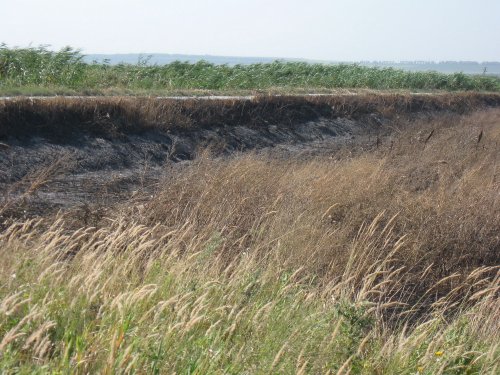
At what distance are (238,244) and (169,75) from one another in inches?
692

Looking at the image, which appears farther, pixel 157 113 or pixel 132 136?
pixel 157 113

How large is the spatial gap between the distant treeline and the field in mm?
3651

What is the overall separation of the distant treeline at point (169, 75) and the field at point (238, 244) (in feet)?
12.0

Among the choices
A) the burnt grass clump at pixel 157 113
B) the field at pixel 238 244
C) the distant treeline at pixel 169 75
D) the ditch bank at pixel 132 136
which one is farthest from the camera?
the distant treeline at pixel 169 75

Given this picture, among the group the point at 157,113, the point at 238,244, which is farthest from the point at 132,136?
the point at 238,244

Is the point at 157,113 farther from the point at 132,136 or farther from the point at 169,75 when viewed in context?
the point at 169,75

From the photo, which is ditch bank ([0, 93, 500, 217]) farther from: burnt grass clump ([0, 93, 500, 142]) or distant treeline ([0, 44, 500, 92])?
distant treeline ([0, 44, 500, 92])

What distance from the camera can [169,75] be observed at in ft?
85.8

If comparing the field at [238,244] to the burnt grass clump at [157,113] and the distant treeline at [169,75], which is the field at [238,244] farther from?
the distant treeline at [169,75]

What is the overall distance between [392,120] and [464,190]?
12977 millimetres

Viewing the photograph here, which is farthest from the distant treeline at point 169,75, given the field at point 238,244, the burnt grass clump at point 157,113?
the field at point 238,244

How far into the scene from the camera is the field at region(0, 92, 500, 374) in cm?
530

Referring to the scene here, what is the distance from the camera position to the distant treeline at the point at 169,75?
21297 mm

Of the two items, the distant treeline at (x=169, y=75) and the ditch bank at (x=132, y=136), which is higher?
the distant treeline at (x=169, y=75)
